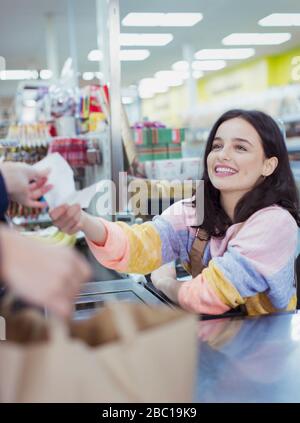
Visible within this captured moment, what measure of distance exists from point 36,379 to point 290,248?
96 cm

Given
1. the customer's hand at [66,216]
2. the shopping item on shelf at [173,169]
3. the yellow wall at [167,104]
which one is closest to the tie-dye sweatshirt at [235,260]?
the customer's hand at [66,216]

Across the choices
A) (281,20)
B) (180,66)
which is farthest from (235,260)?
(180,66)

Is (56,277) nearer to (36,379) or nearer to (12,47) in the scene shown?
(36,379)

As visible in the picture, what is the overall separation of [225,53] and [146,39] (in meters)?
2.56

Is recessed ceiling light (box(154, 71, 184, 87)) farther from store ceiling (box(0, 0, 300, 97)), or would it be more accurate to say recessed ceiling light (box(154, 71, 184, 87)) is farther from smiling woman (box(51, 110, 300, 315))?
smiling woman (box(51, 110, 300, 315))

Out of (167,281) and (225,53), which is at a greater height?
(225,53)

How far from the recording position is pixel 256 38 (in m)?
10.0

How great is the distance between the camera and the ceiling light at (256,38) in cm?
966

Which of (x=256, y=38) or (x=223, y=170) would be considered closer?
(x=223, y=170)

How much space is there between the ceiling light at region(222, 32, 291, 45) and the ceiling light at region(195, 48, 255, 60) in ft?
2.22

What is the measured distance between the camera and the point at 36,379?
1.42 ft

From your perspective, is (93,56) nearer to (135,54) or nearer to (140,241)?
(135,54)

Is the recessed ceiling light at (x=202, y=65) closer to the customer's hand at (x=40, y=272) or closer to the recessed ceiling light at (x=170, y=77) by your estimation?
the recessed ceiling light at (x=170, y=77)
